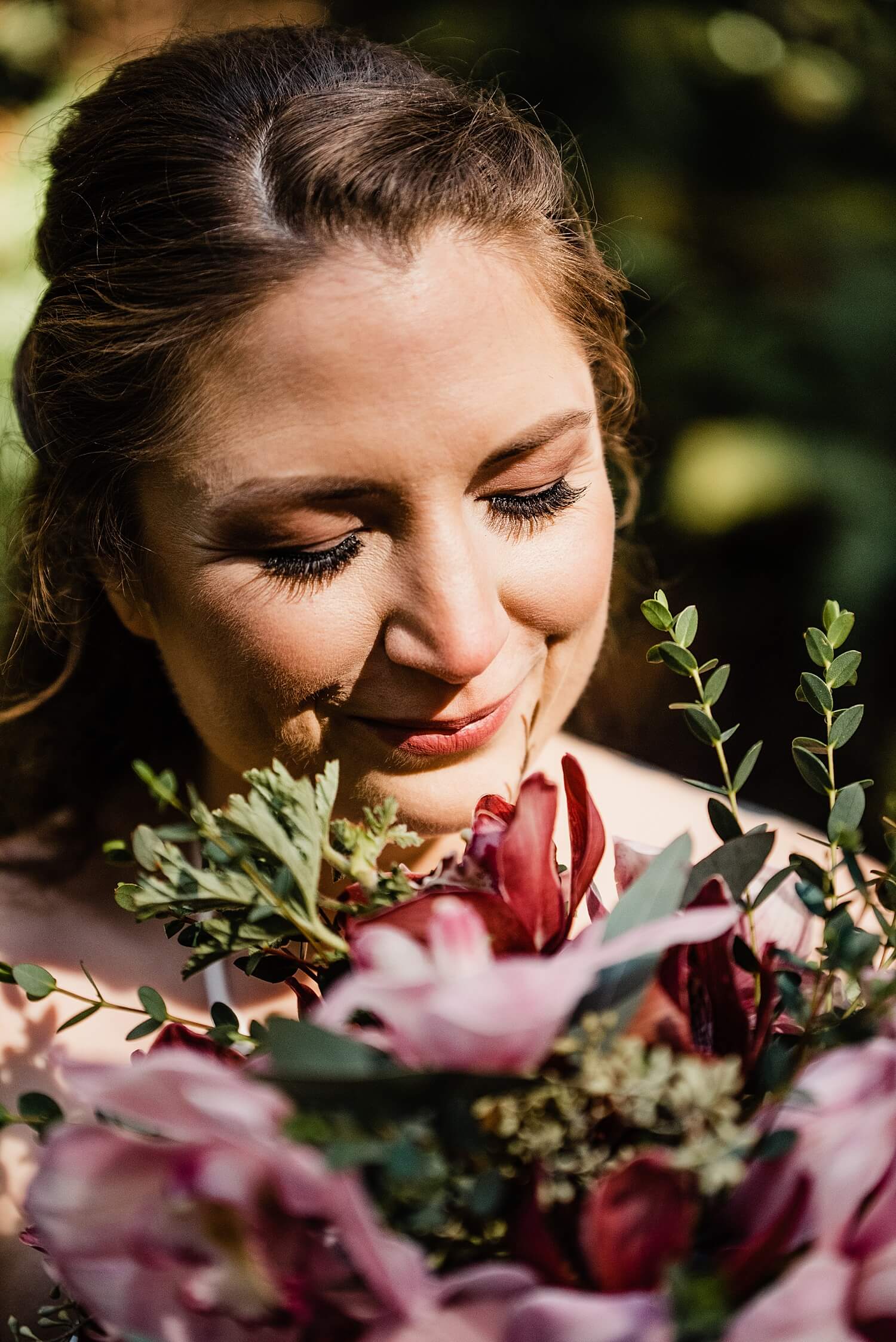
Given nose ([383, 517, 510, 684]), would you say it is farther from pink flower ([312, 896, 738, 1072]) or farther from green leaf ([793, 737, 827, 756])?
pink flower ([312, 896, 738, 1072])

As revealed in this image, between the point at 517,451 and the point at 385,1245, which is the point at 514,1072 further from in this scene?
the point at 517,451

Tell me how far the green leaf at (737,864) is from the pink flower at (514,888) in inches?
2.4

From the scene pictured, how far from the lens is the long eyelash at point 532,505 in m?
0.92

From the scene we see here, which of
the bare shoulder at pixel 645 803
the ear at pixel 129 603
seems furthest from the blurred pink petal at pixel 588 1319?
the bare shoulder at pixel 645 803

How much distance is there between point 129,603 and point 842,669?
0.69m

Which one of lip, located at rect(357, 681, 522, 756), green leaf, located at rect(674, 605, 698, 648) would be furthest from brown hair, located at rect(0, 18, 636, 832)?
green leaf, located at rect(674, 605, 698, 648)

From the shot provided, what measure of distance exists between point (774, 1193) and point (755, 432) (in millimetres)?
1880

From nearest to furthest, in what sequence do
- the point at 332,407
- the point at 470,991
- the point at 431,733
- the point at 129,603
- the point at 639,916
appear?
1. the point at 470,991
2. the point at 639,916
3. the point at 332,407
4. the point at 431,733
5. the point at 129,603

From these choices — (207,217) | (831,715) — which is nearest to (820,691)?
(831,715)

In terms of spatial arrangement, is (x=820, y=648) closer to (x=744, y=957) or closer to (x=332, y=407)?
(x=744, y=957)

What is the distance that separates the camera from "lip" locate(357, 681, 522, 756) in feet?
3.10

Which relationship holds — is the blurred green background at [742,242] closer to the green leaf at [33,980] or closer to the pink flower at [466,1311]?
the green leaf at [33,980]

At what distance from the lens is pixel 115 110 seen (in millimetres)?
1066

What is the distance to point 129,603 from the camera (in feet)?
3.65
